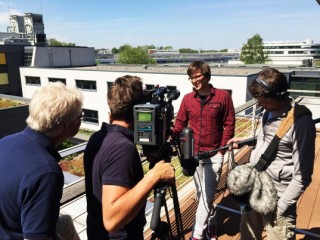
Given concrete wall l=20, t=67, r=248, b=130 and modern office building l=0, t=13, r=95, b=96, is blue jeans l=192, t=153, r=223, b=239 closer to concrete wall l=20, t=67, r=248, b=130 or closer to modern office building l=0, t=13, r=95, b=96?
concrete wall l=20, t=67, r=248, b=130

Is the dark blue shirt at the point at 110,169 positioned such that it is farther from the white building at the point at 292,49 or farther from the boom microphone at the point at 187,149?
the white building at the point at 292,49

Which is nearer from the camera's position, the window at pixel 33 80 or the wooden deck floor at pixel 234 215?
the wooden deck floor at pixel 234 215

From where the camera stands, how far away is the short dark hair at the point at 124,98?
1518 mm

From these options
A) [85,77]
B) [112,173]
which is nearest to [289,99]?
[112,173]

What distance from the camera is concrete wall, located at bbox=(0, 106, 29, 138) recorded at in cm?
1596

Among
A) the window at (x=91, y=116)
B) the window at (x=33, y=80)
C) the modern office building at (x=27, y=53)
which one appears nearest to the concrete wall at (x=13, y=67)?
the modern office building at (x=27, y=53)

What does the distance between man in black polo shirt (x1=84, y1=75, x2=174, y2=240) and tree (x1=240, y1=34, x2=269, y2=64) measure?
2315 inches

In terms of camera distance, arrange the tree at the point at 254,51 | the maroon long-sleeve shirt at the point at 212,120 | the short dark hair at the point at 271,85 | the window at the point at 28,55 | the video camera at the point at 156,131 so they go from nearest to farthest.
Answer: the video camera at the point at 156,131
the short dark hair at the point at 271,85
the maroon long-sleeve shirt at the point at 212,120
the window at the point at 28,55
the tree at the point at 254,51

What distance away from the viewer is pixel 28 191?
1231 millimetres

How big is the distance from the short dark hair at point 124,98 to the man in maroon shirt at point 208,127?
4.09ft

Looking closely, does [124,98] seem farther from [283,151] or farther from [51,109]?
[283,151]

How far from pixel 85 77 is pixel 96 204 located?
25.5 metres

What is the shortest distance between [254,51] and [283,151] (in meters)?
59.1

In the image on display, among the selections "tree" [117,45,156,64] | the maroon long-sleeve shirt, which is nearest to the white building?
"tree" [117,45,156,64]
